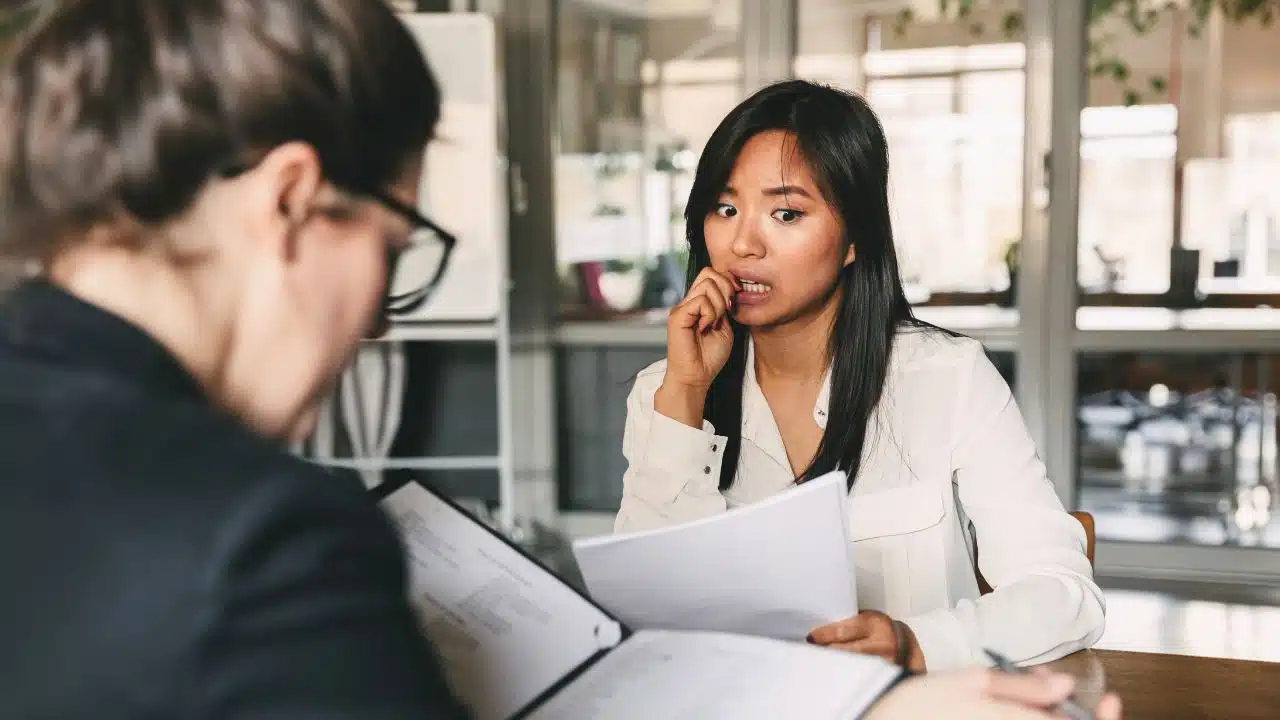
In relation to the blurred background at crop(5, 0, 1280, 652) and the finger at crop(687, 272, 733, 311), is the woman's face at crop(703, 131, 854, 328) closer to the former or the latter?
the finger at crop(687, 272, 733, 311)

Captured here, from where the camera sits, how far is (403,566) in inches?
17.6

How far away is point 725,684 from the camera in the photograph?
2.62 ft

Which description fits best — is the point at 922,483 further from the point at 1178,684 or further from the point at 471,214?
the point at 471,214

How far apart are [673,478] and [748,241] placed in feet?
1.15

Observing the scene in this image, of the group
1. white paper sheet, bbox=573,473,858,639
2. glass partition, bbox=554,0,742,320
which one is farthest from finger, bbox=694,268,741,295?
glass partition, bbox=554,0,742,320

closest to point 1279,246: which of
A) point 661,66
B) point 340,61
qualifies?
point 661,66

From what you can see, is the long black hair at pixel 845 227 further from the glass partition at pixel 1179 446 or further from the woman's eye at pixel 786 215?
the glass partition at pixel 1179 446

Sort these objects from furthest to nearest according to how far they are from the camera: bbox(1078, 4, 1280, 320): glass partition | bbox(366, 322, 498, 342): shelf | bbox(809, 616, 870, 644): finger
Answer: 1. bbox(1078, 4, 1280, 320): glass partition
2. bbox(366, 322, 498, 342): shelf
3. bbox(809, 616, 870, 644): finger

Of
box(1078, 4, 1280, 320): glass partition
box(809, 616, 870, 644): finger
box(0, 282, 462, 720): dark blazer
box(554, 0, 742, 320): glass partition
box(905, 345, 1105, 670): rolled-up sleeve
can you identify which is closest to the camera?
box(0, 282, 462, 720): dark blazer

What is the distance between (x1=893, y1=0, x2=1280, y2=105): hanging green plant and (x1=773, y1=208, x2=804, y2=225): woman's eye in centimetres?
272

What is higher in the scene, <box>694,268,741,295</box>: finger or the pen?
<box>694,268,741,295</box>: finger

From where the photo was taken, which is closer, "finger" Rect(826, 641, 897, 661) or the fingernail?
the fingernail

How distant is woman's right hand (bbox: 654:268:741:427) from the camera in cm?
148

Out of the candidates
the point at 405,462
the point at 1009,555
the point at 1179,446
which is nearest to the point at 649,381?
the point at 1009,555
